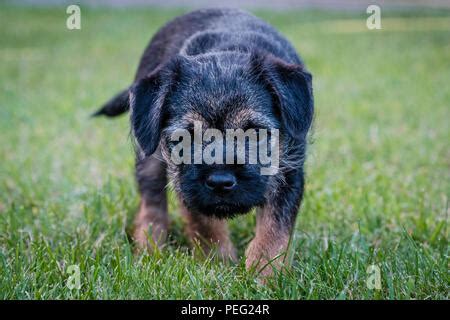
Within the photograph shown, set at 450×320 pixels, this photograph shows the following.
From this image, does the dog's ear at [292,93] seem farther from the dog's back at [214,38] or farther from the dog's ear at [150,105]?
the dog's ear at [150,105]

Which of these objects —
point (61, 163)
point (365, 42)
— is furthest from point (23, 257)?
point (365, 42)

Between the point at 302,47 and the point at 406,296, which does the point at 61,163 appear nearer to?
the point at 406,296

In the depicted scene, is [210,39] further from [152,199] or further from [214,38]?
[152,199]

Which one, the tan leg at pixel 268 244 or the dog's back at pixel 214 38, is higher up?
the dog's back at pixel 214 38

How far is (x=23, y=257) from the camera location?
346 centimetres

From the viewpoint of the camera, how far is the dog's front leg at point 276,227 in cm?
335

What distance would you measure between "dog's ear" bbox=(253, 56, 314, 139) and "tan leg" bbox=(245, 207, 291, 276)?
1.69ft

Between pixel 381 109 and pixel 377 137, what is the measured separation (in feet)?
4.25

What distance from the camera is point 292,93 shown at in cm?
331

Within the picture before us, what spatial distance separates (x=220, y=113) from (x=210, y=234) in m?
1.07

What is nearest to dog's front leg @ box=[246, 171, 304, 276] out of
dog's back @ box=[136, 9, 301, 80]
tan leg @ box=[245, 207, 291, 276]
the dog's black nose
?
tan leg @ box=[245, 207, 291, 276]

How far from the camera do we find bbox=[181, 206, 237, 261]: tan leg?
3.80 metres

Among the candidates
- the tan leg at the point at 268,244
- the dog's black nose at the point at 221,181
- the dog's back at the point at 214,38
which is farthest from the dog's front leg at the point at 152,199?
the dog's black nose at the point at 221,181
